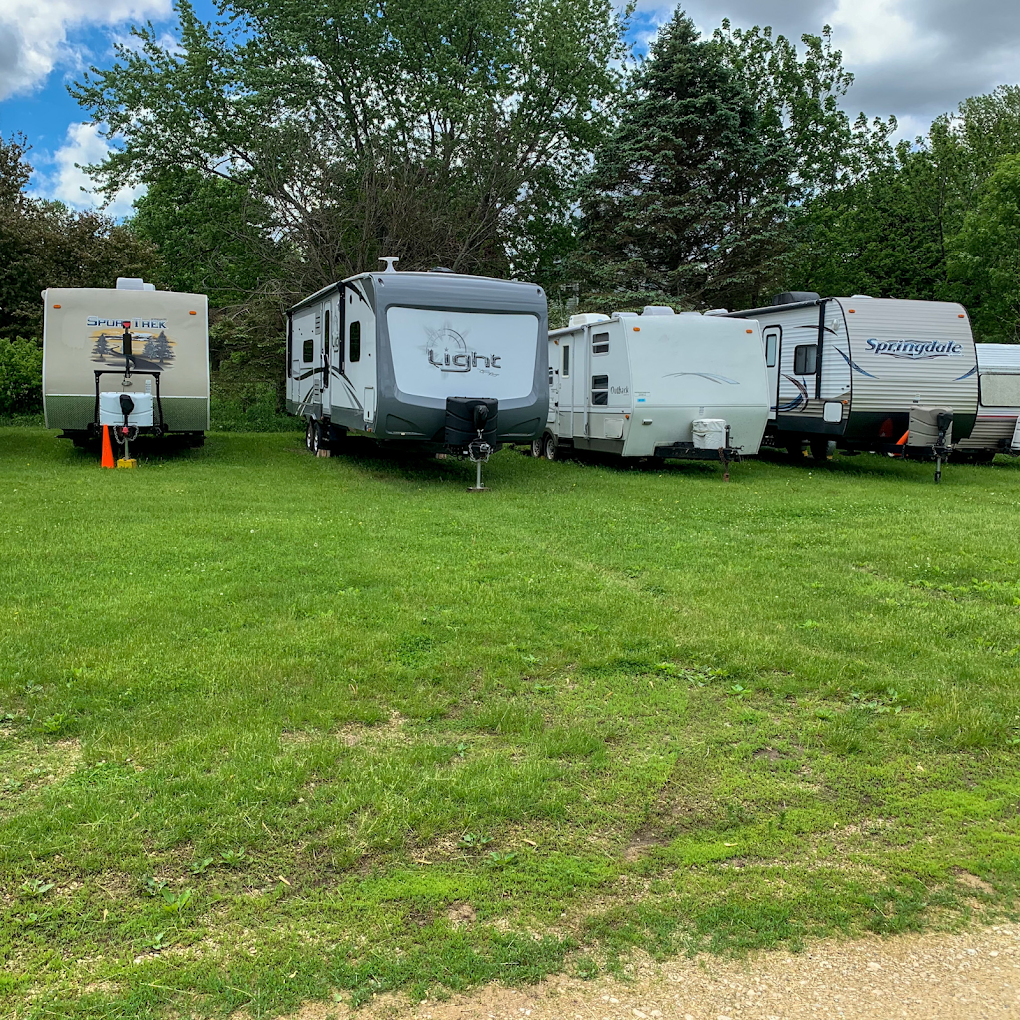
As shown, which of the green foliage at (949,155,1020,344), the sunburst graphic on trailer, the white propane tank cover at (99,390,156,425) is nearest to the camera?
the sunburst graphic on trailer

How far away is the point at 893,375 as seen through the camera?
54.0 ft

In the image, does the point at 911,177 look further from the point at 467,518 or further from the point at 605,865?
the point at 605,865

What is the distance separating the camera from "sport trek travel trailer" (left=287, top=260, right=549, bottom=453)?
13641 millimetres

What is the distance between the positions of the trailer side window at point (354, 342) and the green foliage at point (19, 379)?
1141cm

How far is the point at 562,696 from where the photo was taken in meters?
5.22

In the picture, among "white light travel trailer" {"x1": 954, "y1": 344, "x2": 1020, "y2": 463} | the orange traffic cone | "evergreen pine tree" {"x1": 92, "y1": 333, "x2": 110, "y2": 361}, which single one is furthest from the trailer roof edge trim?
the orange traffic cone

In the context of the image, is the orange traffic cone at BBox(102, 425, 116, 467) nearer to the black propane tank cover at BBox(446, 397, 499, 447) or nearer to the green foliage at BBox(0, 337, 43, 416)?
the black propane tank cover at BBox(446, 397, 499, 447)

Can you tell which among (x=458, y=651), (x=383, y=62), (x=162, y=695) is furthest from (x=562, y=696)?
(x=383, y=62)

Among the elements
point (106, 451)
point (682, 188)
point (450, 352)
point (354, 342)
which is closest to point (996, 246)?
point (682, 188)

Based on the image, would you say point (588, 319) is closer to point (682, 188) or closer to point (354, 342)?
point (354, 342)

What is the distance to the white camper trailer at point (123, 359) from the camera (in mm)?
15461

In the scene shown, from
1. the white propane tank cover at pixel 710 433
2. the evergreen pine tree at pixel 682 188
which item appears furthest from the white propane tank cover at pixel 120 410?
the evergreen pine tree at pixel 682 188

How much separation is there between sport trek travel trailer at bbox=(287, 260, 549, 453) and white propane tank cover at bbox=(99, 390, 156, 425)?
350cm

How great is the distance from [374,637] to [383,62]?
29.1 m
